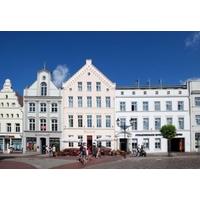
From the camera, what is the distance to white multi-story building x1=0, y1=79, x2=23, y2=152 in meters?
32.4

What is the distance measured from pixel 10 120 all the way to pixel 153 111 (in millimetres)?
11286

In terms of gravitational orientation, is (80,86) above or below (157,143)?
above

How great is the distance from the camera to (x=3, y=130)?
33250 mm

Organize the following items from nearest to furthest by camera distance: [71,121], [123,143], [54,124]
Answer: [123,143]
[71,121]
[54,124]

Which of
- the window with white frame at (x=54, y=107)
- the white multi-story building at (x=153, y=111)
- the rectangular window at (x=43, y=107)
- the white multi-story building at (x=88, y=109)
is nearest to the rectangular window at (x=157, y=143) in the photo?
the white multi-story building at (x=153, y=111)

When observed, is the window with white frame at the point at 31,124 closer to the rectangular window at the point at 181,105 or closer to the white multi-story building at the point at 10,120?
the white multi-story building at the point at 10,120

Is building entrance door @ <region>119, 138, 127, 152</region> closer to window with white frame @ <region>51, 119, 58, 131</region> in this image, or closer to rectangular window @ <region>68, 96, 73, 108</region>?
rectangular window @ <region>68, 96, 73, 108</region>

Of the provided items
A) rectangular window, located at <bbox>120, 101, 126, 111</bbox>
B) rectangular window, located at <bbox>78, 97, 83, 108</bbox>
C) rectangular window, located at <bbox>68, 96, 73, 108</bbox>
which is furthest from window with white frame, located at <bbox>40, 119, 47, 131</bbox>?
rectangular window, located at <bbox>120, 101, 126, 111</bbox>

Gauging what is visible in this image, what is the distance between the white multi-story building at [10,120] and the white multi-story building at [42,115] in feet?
2.63

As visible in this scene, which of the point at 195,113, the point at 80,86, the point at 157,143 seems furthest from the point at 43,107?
the point at 195,113

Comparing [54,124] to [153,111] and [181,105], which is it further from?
[181,105]

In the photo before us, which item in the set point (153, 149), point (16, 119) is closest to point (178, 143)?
point (153, 149)

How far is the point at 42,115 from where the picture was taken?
106ft

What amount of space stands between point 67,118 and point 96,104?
251 cm
